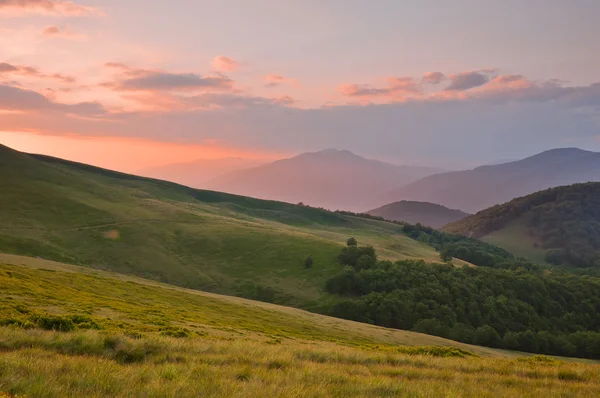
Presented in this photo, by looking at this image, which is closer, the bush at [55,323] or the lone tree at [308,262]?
the bush at [55,323]

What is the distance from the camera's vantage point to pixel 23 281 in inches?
1581

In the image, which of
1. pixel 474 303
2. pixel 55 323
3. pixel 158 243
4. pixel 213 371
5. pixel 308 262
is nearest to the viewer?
pixel 213 371

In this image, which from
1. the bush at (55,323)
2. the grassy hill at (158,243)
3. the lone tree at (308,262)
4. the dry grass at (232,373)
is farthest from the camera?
the lone tree at (308,262)

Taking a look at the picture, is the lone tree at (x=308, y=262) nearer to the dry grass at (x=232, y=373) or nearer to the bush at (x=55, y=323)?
the dry grass at (x=232, y=373)

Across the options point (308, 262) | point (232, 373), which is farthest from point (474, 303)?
point (232, 373)

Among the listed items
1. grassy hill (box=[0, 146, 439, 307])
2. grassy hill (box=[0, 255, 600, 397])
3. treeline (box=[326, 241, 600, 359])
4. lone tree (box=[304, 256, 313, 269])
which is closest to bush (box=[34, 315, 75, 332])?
grassy hill (box=[0, 255, 600, 397])

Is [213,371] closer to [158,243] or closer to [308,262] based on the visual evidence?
[308,262]

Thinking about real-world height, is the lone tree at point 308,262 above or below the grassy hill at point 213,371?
below

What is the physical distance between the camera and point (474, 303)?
4173 inches

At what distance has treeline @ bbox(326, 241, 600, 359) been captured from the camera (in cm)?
9312

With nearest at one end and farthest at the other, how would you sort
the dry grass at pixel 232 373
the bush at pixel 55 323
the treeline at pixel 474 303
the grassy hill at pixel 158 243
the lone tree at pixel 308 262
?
the dry grass at pixel 232 373 → the bush at pixel 55 323 → the treeline at pixel 474 303 → the grassy hill at pixel 158 243 → the lone tree at pixel 308 262

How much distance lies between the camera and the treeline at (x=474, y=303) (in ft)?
306

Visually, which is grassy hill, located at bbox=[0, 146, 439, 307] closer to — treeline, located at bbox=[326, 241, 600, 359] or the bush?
treeline, located at bbox=[326, 241, 600, 359]

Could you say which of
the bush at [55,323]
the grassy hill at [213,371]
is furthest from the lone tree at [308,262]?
the bush at [55,323]
